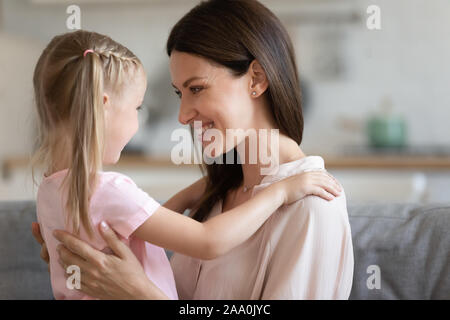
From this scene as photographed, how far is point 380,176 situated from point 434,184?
1.06 ft

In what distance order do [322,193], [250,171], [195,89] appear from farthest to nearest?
[250,171] < [195,89] < [322,193]

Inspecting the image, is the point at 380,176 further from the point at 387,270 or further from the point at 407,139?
the point at 387,270

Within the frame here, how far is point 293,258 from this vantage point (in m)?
1.06

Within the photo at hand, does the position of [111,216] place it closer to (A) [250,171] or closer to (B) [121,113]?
(B) [121,113]

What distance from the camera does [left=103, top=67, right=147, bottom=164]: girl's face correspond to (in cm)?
105

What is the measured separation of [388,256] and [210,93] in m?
0.61

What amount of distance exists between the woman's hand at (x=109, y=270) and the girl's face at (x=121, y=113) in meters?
0.18

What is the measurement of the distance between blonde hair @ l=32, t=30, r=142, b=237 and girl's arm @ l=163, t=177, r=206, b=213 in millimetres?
425

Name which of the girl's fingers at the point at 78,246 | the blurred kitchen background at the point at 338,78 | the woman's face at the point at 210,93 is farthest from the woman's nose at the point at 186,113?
the blurred kitchen background at the point at 338,78

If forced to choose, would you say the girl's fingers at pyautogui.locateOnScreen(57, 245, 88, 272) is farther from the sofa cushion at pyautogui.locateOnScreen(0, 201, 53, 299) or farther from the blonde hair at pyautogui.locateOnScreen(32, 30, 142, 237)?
the sofa cushion at pyautogui.locateOnScreen(0, 201, 53, 299)

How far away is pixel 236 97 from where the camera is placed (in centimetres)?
120

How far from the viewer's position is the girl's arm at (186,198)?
144 cm

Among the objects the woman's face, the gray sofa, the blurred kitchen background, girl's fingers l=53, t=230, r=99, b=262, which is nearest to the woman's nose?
the woman's face

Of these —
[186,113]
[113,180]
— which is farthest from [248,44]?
[113,180]
